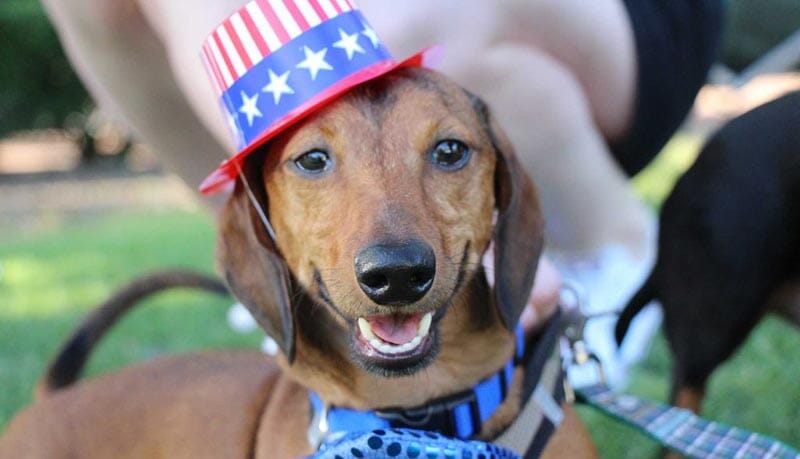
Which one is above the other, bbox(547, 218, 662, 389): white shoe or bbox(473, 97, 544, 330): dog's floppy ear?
bbox(473, 97, 544, 330): dog's floppy ear

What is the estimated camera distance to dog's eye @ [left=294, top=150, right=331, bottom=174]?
223 centimetres

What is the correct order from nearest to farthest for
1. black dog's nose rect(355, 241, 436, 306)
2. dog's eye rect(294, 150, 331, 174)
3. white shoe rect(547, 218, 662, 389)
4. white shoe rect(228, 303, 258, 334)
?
1. black dog's nose rect(355, 241, 436, 306)
2. dog's eye rect(294, 150, 331, 174)
3. white shoe rect(547, 218, 662, 389)
4. white shoe rect(228, 303, 258, 334)

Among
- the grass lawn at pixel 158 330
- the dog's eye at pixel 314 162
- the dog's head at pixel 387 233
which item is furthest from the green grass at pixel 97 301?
the dog's eye at pixel 314 162

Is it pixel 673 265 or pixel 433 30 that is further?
pixel 433 30

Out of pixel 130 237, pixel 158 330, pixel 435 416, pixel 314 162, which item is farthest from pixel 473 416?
pixel 130 237

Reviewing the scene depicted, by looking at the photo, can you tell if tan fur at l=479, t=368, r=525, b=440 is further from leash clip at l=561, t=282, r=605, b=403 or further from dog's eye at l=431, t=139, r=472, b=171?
dog's eye at l=431, t=139, r=472, b=171

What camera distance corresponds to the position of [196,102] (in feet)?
9.53

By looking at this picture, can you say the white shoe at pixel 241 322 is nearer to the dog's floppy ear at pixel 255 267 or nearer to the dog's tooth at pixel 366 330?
the dog's floppy ear at pixel 255 267

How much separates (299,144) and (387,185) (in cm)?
28

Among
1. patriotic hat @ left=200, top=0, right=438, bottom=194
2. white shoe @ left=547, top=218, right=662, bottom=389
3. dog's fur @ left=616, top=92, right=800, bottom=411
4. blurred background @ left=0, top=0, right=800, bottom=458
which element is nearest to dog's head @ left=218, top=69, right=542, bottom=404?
patriotic hat @ left=200, top=0, right=438, bottom=194

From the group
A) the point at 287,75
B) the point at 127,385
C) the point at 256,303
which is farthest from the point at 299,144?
the point at 127,385

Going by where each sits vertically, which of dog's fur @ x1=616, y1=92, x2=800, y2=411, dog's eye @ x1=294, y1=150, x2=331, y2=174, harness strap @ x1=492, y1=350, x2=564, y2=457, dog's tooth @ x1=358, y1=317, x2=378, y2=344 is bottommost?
dog's fur @ x1=616, y1=92, x2=800, y2=411

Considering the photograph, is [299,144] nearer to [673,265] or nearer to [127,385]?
[127,385]

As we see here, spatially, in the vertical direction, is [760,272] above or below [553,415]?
below
